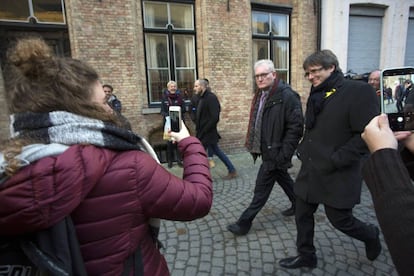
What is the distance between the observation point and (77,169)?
0.94 m

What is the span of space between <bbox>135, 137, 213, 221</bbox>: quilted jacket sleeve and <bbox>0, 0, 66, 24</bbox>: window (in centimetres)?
659

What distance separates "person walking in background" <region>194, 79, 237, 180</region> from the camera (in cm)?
598

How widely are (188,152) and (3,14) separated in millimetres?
6817

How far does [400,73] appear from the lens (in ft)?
5.79

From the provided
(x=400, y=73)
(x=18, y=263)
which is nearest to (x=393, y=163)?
(x=400, y=73)

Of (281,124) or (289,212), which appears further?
(289,212)

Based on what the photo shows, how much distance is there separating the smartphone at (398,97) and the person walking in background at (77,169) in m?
1.11

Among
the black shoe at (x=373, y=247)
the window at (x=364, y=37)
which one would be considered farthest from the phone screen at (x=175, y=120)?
the window at (x=364, y=37)

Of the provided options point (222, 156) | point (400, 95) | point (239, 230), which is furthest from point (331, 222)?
point (222, 156)

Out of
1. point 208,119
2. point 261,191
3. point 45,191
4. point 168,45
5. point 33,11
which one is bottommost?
point 261,191

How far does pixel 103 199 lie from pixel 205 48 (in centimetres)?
702

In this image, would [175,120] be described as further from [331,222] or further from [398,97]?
[331,222]

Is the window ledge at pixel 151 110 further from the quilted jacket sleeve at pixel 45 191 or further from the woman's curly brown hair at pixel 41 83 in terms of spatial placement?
the quilted jacket sleeve at pixel 45 191

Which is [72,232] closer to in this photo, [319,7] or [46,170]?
[46,170]
